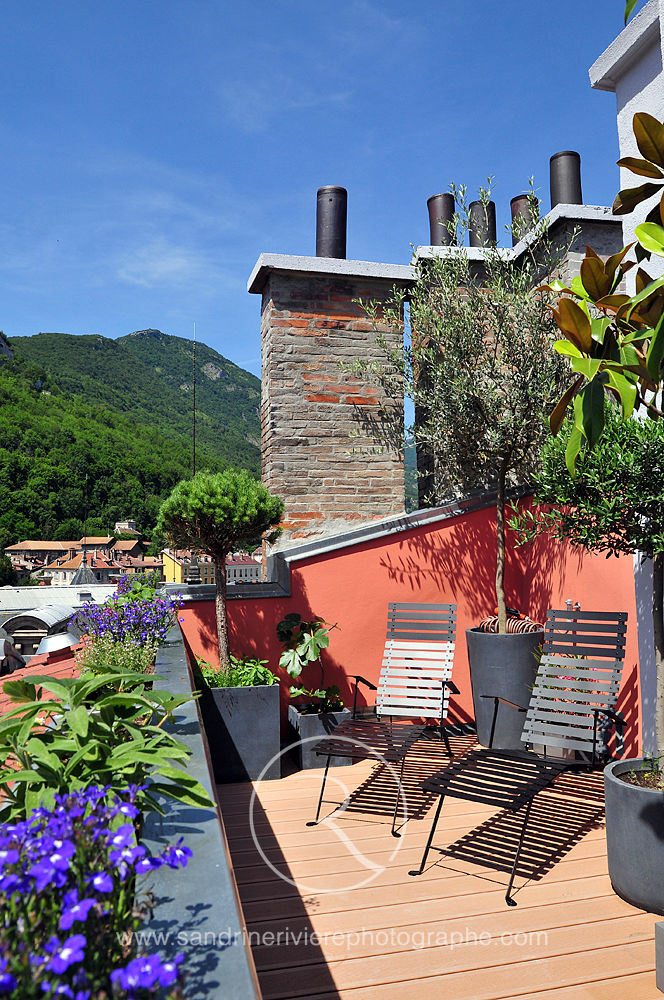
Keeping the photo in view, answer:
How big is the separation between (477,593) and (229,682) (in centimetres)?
228

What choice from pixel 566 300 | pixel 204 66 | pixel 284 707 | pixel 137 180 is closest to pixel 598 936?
pixel 566 300

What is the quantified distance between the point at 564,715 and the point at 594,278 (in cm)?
271

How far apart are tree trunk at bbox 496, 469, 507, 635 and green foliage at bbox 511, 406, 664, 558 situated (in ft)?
5.84

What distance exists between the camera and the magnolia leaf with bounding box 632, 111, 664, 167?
199 cm

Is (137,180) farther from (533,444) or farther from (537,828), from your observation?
(537,828)

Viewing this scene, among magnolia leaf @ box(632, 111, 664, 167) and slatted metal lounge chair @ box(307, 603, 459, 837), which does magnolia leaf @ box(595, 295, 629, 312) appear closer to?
magnolia leaf @ box(632, 111, 664, 167)

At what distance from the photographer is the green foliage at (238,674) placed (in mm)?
4602

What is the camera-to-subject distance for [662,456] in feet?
9.54

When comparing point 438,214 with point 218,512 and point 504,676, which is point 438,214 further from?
point 504,676

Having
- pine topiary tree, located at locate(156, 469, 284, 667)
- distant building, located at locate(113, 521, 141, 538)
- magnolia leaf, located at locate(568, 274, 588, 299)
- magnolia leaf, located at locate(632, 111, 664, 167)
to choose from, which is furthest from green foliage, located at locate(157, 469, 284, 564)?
distant building, located at locate(113, 521, 141, 538)

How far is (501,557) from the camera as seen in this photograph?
5.13m

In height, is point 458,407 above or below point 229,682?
above

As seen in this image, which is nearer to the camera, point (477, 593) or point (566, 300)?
point (566, 300)

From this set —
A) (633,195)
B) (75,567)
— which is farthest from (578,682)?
(75,567)
